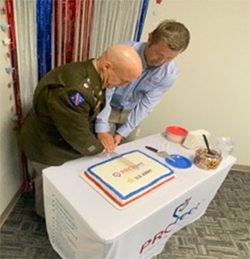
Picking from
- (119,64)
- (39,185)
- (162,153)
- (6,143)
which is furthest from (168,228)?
(6,143)

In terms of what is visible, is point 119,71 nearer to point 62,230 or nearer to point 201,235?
point 62,230

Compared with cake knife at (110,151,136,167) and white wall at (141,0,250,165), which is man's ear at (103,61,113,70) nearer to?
cake knife at (110,151,136,167)

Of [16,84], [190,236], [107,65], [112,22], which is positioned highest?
[112,22]

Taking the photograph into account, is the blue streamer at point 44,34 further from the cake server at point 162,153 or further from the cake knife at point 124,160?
the cake server at point 162,153

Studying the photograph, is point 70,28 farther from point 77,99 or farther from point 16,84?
point 77,99

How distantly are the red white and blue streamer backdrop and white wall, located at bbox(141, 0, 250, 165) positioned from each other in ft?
1.63

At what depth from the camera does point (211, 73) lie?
203 centimetres

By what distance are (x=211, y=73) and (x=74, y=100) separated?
1.38 m

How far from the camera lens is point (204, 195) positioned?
1.43m

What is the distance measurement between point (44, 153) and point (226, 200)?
145 cm

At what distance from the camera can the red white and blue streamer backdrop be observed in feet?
4.03

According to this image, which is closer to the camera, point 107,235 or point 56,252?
point 107,235

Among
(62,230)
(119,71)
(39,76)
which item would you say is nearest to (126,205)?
(62,230)

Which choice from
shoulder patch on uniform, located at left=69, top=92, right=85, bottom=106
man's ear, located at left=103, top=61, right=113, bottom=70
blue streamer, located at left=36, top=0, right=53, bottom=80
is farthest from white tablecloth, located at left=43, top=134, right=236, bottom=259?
blue streamer, located at left=36, top=0, right=53, bottom=80
